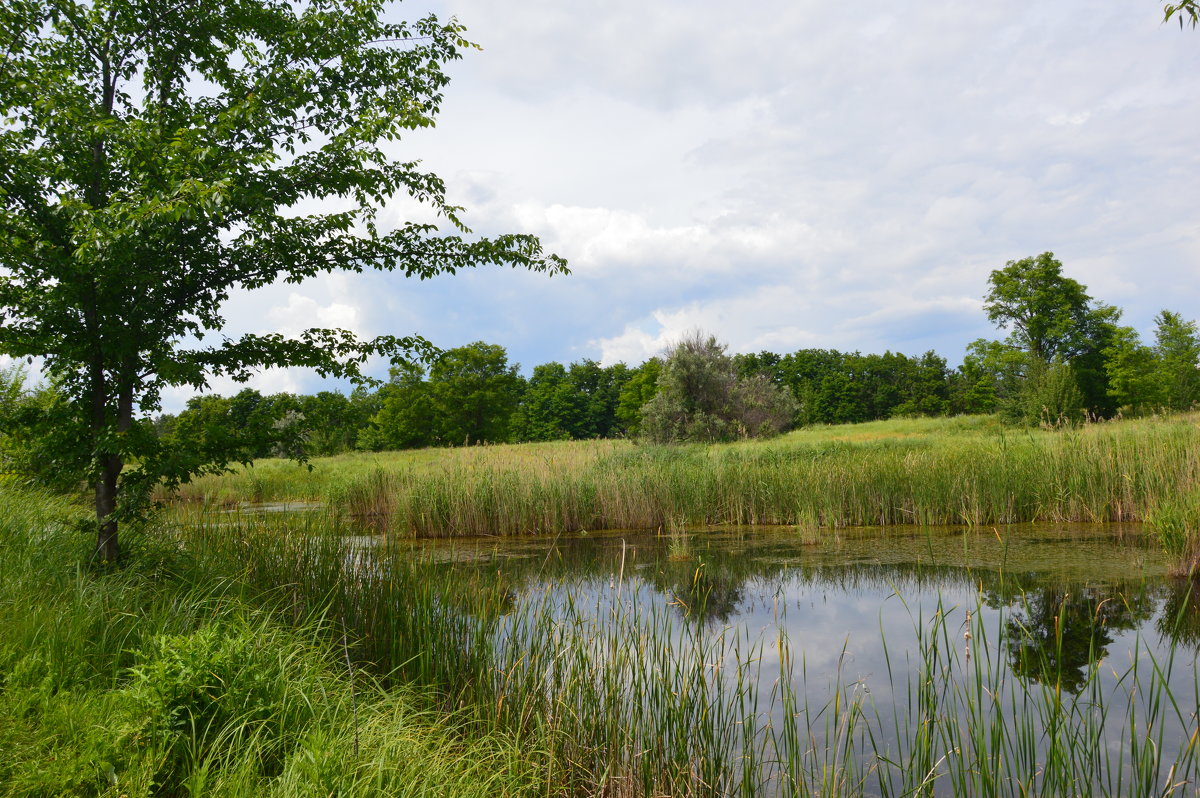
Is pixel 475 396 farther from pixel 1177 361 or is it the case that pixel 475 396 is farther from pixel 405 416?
pixel 1177 361

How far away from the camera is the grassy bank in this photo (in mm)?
9570

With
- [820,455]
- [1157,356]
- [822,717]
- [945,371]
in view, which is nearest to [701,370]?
[820,455]

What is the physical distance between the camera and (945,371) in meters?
58.2

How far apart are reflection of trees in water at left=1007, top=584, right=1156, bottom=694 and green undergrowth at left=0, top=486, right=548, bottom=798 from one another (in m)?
3.32

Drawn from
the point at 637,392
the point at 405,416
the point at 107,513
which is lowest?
the point at 107,513

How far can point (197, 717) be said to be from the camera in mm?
2637

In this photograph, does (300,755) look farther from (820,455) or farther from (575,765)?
(820,455)

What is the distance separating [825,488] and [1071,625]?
17.0 ft

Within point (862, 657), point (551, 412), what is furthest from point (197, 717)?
point (551, 412)

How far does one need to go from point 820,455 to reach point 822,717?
1002 cm

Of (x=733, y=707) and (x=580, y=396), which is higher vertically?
(x=580, y=396)

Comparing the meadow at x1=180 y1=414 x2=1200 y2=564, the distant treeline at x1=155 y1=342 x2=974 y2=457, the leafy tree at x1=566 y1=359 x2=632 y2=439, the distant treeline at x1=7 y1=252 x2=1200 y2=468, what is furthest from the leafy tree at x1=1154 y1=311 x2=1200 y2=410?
the leafy tree at x1=566 y1=359 x2=632 y2=439

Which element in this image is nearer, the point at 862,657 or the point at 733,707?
the point at 733,707

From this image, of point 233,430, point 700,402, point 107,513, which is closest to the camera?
point 107,513
